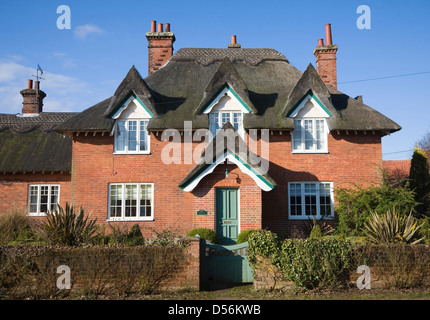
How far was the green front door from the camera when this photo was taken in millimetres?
15039

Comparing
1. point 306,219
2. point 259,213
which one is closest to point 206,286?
point 259,213

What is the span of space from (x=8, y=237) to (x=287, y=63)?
17.2 meters

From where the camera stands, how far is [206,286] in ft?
34.4

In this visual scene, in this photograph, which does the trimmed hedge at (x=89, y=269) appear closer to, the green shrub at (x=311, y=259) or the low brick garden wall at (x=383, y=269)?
the low brick garden wall at (x=383, y=269)

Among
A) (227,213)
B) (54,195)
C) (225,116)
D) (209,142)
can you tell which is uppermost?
(225,116)

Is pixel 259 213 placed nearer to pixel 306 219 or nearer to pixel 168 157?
pixel 306 219

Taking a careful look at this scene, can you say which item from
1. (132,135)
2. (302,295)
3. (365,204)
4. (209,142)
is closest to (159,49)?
(132,135)

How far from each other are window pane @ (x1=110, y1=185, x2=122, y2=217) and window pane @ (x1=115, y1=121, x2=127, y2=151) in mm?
1927

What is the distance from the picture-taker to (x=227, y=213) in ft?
49.9

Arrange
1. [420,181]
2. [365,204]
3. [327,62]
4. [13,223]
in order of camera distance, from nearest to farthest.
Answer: [365,204] → [13,223] → [420,181] → [327,62]

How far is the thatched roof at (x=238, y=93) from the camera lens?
17.6 meters

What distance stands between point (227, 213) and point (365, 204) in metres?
5.74

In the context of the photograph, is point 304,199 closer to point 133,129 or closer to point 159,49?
point 133,129

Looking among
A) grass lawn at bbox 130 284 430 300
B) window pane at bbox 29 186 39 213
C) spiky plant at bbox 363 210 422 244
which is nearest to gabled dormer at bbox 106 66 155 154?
window pane at bbox 29 186 39 213
